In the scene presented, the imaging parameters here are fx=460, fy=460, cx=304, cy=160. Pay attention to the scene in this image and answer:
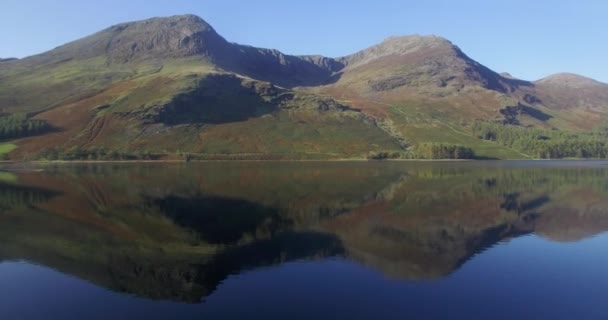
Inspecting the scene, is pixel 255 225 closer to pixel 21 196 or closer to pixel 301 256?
pixel 301 256

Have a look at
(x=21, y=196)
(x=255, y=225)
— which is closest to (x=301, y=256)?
(x=255, y=225)

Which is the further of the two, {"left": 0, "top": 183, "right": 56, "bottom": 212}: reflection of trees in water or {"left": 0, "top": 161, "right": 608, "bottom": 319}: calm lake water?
{"left": 0, "top": 183, "right": 56, "bottom": 212}: reflection of trees in water

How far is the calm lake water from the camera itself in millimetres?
30062

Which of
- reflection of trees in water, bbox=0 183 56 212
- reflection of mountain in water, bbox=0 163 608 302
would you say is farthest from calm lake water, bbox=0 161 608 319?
reflection of trees in water, bbox=0 183 56 212

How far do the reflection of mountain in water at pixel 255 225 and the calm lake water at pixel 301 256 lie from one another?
0.72 feet

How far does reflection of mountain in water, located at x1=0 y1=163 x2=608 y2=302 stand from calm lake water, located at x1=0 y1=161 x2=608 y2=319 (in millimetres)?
220

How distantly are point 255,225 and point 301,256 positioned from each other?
13.7 m

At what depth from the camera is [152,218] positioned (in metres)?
59.9

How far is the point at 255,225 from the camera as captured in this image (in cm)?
5484

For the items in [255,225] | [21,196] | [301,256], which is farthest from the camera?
[21,196]

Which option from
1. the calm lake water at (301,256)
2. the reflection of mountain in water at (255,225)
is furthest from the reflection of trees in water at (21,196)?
the calm lake water at (301,256)

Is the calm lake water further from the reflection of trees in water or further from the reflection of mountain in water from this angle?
the reflection of trees in water

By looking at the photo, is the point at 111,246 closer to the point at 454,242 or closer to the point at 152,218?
the point at 152,218

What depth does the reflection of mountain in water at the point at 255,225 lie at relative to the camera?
39.3 m
